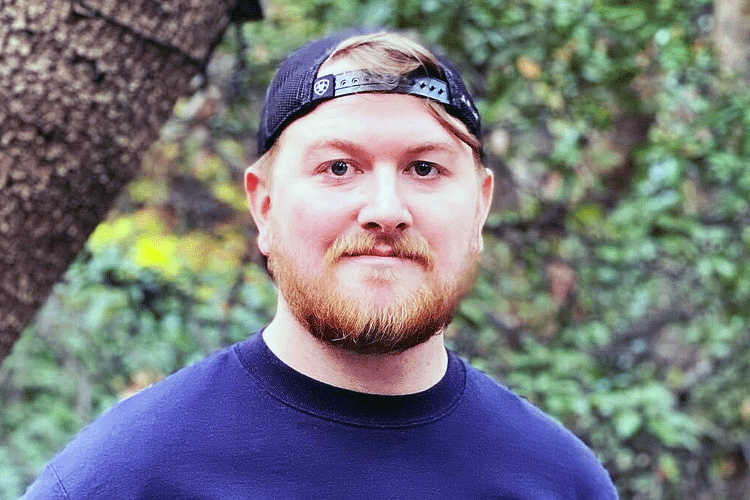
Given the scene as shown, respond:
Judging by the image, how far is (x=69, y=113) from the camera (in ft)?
6.87

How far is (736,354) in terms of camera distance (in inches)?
155

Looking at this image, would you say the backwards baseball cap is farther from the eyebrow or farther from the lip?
the lip

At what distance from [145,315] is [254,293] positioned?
417 mm

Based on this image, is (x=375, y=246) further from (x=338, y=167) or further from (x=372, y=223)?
(x=338, y=167)

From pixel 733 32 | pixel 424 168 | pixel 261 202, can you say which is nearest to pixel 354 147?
pixel 424 168

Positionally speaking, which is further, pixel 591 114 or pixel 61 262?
pixel 591 114

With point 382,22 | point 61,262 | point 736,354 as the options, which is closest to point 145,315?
point 61,262

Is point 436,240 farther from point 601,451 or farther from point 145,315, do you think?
point 601,451

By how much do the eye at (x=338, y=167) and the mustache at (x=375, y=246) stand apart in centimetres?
13

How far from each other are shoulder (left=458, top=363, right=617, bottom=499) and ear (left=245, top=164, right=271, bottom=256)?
553 mm

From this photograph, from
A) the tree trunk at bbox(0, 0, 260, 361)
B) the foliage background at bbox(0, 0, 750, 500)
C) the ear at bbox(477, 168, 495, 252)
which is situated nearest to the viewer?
the ear at bbox(477, 168, 495, 252)

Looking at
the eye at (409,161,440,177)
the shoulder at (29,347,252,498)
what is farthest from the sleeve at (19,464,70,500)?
the eye at (409,161,440,177)

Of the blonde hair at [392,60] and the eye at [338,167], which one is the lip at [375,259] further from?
the blonde hair at [392,60]

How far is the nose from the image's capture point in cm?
155
